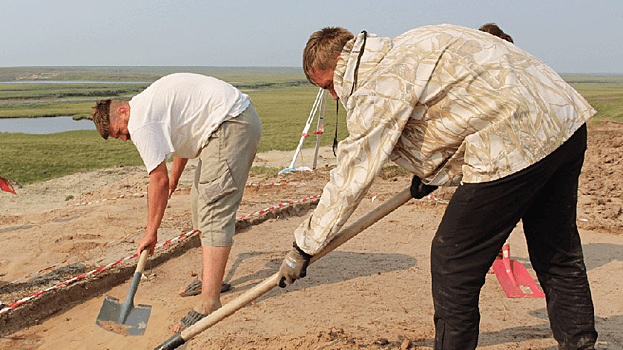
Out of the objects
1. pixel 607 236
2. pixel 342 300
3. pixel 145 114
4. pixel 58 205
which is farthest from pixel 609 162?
pixel 58 205

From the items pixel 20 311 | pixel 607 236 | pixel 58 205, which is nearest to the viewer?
pixel 20 311

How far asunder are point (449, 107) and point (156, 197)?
1796 mm

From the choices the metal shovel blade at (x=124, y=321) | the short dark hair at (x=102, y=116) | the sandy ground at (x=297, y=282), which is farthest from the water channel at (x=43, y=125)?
the short dark hair at (x=102, y=116)

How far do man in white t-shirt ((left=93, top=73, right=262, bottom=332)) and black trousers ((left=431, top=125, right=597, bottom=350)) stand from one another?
150 cm

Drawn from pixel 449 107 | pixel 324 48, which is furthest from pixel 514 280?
pixel 324 48

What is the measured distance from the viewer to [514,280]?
4105mm

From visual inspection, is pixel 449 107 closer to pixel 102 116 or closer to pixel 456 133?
pixel 456 133

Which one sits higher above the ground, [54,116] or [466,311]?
[466,311]

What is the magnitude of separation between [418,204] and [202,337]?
4023 mm

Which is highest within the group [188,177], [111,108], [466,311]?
[111,108]

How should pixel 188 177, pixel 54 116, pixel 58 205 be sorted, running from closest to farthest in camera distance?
pixel 58 205, pixel 188 177, pixel 54 116

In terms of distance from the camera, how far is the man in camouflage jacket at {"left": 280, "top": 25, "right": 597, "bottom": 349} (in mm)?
1970

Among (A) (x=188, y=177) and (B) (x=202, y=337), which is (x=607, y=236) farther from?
(A) (x=188, y=177)

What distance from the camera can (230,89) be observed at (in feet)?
10.8
